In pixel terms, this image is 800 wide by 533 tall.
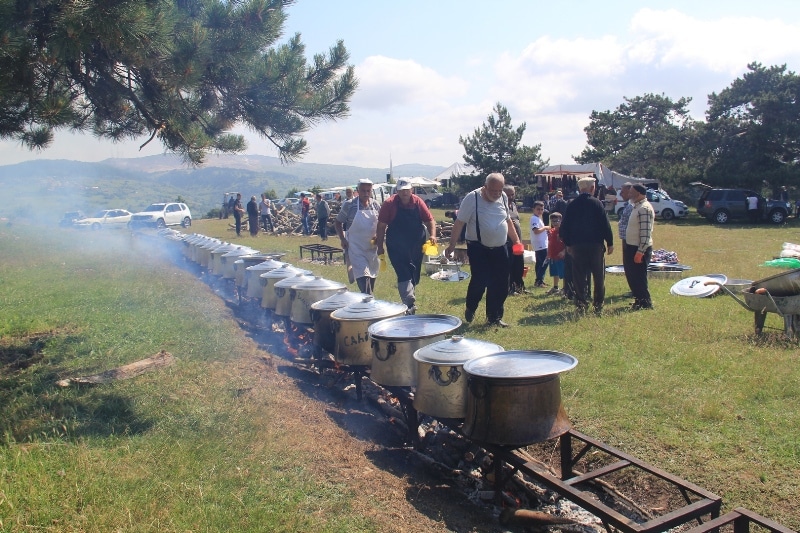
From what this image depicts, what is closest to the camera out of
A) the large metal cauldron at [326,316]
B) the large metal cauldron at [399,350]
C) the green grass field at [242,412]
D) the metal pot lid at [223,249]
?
the green grass field at [242,412]

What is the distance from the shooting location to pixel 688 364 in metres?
5.92

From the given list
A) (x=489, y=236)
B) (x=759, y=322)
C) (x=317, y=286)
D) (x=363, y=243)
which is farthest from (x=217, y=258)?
(x=759, y=322)

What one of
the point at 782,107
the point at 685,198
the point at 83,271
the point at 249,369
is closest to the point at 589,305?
the point at 249,369

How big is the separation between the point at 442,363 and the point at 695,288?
712cm

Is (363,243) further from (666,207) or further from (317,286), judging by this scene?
(666,207)

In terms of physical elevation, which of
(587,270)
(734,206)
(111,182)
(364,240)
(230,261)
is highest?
(111,182)

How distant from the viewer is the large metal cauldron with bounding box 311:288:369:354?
643cm

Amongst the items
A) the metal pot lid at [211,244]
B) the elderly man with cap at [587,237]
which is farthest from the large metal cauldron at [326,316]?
the metal pot lid at [211,244]

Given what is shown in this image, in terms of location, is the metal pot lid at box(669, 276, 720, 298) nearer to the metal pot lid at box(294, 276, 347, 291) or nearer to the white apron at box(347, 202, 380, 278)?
the white apron at box(347, 202, 380, 278)

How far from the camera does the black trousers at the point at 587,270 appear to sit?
832 centimetres

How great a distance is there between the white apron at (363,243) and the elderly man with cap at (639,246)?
369 cm

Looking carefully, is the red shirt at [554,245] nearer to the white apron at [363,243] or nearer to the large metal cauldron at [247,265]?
the white apron at [363,243]

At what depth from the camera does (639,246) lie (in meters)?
8.46

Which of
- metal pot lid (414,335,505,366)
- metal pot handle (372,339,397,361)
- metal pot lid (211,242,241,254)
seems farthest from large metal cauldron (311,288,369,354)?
metal pot lid (211,242,241,254)
